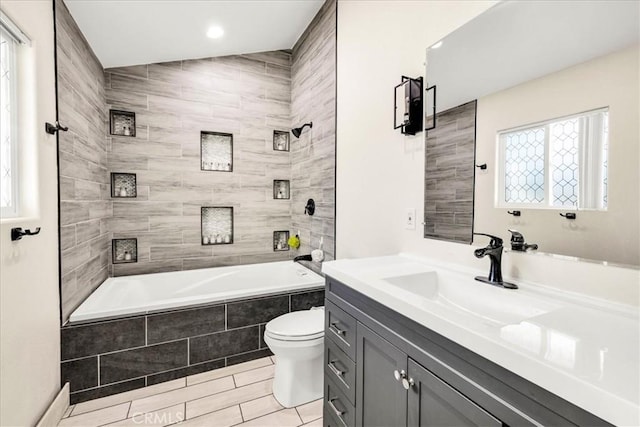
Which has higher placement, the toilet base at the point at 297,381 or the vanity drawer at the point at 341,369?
the vanity drawer at the point at 341,369

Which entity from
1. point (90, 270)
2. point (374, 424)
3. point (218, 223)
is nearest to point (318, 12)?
point (218, 223)

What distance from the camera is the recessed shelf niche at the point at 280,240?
11.8 feet

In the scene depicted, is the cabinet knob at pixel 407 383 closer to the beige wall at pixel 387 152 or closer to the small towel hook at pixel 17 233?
the beige wall at pixel 387 152

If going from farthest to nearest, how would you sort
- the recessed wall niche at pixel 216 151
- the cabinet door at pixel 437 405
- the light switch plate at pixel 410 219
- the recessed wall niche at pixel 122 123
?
the recessed wall niche at pixel 216 151, the recessed wall niche at pixel 122 123, the light switch plate at pixel 410 219, the cabinet door at pixel 437 405

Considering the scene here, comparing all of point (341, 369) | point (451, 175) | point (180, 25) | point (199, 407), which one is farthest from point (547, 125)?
point (180, 25)

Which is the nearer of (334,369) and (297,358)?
(334,369)

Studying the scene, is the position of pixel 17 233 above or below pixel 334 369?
above

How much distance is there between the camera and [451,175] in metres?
Result: 1.52

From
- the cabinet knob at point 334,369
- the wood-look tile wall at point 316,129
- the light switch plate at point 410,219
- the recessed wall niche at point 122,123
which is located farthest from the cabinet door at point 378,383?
the recessed wall niche at point 122,123

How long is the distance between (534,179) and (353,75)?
1.62 m

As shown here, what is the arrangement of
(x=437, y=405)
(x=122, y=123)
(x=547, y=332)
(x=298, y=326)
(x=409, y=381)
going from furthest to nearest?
(x=122, y=123) < (x=298, y=326) < (x=409, y=381) < (x=437, y=405) < (x=547, y=332)

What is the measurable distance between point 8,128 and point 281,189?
7.98 feet

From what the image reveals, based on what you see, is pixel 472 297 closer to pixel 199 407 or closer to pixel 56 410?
pixel 199 407

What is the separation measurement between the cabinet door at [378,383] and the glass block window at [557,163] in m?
0.79
